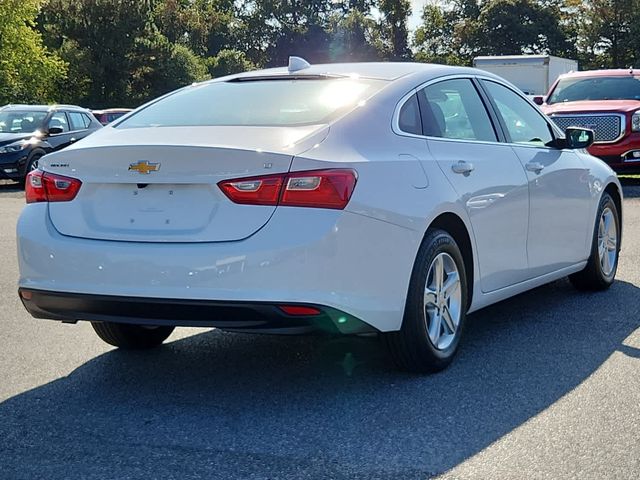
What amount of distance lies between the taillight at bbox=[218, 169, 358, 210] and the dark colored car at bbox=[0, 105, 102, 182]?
46.3 feet

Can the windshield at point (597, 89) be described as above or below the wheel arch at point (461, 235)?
below

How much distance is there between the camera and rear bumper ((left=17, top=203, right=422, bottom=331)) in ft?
13.6

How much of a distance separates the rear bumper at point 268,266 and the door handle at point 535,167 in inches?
66.4

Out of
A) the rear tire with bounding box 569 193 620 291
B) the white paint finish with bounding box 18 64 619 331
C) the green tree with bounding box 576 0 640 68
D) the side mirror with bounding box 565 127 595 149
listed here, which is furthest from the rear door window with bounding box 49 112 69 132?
the green tree with bounding box 576 0 640 68

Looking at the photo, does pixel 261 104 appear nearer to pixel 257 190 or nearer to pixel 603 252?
pixel 257 190

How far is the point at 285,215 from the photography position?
13.7ft

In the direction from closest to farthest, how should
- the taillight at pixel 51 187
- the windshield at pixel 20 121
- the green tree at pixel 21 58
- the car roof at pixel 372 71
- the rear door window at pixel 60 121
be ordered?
1. the taillight at pixel 51 187
2. the car roof at pixel 372 71
3. the windshield at pixel 20 121
4. the rear door window at pixel 60 121
5. the green tree at pixel 21 58

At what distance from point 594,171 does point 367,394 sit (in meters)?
3.13

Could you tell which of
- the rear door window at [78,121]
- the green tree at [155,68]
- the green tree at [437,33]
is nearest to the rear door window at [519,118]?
the rear door window at [78,121]

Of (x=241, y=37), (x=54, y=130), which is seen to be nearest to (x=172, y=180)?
(x=54, y=130)

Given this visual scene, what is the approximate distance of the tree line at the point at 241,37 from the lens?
43.8 meters

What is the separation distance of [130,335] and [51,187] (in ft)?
3.76

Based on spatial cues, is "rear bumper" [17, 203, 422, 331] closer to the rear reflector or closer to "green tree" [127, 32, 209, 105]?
the rear reflector

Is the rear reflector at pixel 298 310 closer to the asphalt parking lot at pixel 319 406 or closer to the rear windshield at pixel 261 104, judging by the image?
the asphalt parking lot at pixel 319 406
